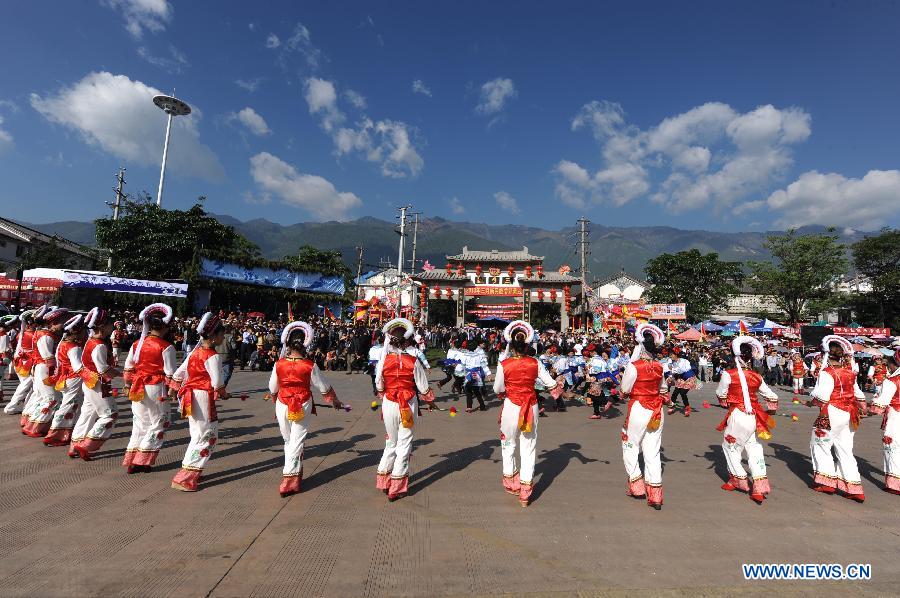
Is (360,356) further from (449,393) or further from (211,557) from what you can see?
(211,557)

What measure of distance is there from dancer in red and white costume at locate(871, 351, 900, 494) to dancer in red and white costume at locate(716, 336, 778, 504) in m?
1.63

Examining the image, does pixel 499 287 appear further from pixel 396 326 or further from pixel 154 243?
pixel 396 326

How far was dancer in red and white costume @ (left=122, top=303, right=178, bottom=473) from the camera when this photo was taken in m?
5.14

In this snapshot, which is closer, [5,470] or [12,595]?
[12,595]

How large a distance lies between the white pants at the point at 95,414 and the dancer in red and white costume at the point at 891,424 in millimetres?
9541

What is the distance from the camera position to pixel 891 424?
543 centimetres

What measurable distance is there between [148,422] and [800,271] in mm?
42856


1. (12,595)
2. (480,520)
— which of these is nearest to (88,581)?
(12,595)

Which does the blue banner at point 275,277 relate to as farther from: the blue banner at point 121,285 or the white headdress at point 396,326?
the white headdress at point 396,326

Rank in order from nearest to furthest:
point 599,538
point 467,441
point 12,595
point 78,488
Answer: point 12,595
point 599,538
point 78,488
point 467,441

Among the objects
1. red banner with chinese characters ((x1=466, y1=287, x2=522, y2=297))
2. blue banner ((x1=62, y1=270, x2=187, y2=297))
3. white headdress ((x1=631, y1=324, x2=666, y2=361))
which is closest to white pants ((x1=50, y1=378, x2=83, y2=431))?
white headdress ((x1=631, y1=324, x2=666, y2=361))

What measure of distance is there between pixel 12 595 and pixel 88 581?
0.38 m

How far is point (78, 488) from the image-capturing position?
4.61 m

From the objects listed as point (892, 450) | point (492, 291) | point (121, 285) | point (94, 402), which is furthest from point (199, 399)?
point (492, 291)
